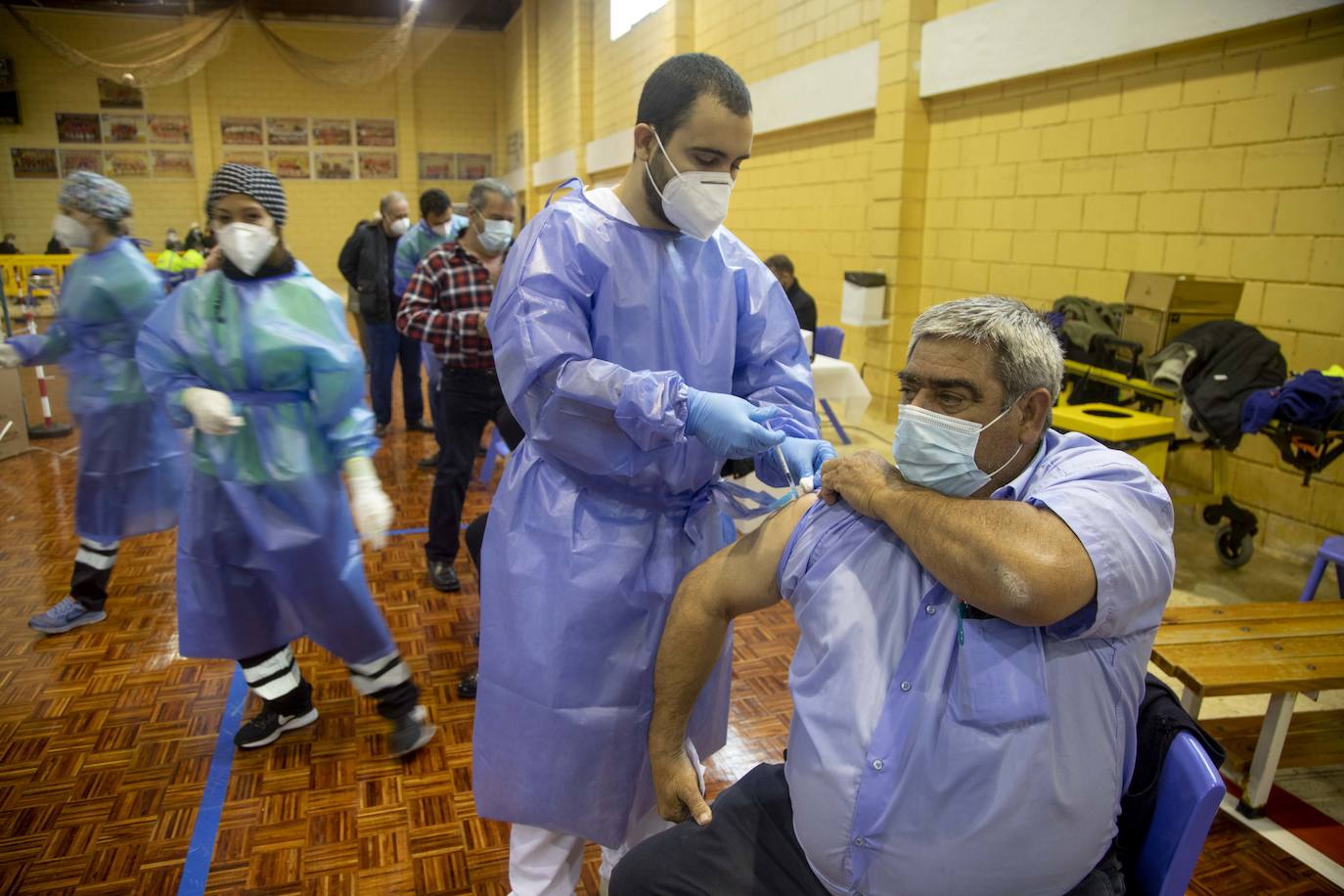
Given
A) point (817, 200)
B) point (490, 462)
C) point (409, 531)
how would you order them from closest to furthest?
point (409, 531) → point (490, 462) → point (817, 200)

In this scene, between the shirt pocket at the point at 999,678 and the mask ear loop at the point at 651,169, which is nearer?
the shirt pocket at the point at 999,678

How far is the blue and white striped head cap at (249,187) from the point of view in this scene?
176 centimetres

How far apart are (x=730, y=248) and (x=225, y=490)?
1196mm

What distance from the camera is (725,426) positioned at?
1.15 meters

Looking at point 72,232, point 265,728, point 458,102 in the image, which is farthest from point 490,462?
point 458,102

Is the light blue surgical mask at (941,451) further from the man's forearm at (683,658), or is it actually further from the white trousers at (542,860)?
the white trousers at (542,860)

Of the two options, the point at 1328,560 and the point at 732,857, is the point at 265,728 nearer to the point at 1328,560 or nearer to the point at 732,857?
the point at 732,857

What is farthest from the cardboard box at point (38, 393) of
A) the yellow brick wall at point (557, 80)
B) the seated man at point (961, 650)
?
the yellow brick wall at point (557, 80)

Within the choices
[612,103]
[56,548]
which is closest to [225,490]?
[56,548]

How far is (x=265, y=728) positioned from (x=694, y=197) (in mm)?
1723

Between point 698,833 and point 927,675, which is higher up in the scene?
point 927,675

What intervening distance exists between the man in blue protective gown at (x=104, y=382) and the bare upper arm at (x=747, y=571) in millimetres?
2032

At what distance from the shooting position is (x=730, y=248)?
56.0 inches

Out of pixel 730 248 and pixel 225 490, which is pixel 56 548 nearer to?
pixel 225 490
